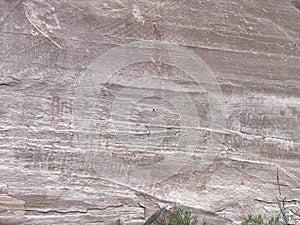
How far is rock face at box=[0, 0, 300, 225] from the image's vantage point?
183 centimetres

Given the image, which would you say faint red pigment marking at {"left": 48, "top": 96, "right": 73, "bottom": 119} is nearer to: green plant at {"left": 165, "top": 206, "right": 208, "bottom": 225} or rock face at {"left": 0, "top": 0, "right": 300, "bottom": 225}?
rock face at {"left": 0, "top": 0, "right": 300, "bottom": 225}

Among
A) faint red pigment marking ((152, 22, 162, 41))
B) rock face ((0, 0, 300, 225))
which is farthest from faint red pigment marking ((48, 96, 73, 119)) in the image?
faint red pigment marking ((152, 22, 162, 41))

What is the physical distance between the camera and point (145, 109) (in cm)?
192

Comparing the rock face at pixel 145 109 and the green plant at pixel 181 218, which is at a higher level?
the rock face at pixel 145 109

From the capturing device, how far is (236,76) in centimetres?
201

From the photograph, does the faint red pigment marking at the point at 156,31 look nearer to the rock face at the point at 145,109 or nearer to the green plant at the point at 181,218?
the rock face at the point at 145,109

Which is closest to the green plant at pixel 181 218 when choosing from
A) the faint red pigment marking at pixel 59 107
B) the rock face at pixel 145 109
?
the rock face at pixel 145 109

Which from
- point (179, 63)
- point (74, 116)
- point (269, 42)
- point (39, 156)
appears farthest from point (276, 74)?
point (39, 156)

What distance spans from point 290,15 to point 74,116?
0.79m

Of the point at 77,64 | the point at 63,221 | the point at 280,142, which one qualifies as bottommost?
the point at 63,221

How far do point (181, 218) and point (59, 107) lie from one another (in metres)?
0.47

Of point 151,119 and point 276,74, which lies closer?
point 151,119

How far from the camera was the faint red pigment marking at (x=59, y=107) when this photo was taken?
72.8 inches

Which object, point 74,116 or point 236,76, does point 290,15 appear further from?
point 74,116
